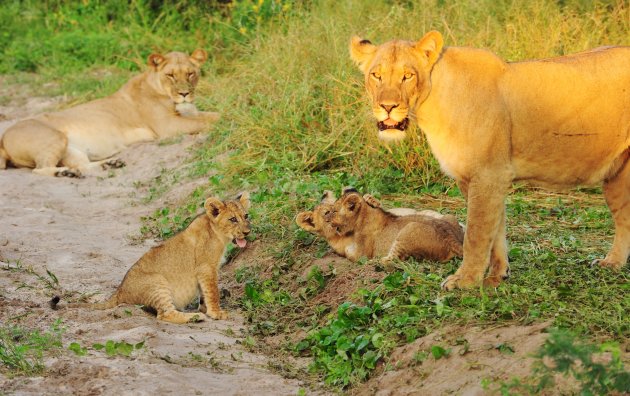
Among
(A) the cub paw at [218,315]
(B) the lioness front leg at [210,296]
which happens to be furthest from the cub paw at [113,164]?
(A) the cub paw at [218,315]

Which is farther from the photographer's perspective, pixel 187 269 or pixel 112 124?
pixel 112 124

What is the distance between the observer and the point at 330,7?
36.7 ft

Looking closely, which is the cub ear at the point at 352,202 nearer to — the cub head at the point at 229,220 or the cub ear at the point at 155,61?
the cub head at the point at 229,220

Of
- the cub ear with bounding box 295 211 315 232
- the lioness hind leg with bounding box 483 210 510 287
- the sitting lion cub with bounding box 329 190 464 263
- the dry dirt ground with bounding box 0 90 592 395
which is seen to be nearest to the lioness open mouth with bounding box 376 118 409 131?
the lioness hind leg with bounding box 483 210 510 287

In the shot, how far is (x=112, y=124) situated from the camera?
11.6 metres

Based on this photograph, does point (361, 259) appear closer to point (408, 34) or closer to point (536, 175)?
point (536, 175)

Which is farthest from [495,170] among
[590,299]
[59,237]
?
[59,237]

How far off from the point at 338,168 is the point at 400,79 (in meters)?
3.01

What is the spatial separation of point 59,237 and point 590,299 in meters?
4.18

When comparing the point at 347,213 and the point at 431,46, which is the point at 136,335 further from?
the point at 431,46

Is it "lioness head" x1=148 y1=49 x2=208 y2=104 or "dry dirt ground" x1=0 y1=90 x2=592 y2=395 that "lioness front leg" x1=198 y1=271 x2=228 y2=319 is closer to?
"dry dirt ground" x1=0 y1=90 x2=592 y2=395

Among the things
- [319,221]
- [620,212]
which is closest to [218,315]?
[319,221]

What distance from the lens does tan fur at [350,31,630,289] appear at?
215 inches

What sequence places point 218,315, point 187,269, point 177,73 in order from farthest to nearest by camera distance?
point 177,73 → point 187,269 → point 218,315
